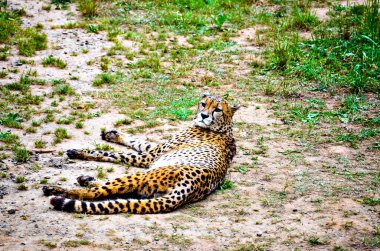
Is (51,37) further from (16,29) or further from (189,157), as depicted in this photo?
(189,157)

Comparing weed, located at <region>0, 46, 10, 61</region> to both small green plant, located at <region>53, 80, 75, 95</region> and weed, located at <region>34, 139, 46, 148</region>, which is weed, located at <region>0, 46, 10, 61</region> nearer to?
small green plant, located at <region>53, 80, 75, 95</region>

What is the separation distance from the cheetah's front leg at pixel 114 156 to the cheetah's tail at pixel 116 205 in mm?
1521

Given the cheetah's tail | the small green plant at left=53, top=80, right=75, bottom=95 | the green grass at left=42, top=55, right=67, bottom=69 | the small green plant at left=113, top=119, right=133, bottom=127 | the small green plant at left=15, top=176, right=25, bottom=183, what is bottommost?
the cheetah's tail

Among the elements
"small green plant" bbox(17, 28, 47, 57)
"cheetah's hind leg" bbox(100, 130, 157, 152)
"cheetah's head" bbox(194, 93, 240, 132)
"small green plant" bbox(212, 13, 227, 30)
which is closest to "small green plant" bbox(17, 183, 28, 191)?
"cheetah's hind leg" bbox(100, 130, 157, 152)

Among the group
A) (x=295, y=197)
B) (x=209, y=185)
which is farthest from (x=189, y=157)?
(x=295, y=197)

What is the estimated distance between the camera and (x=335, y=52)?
11.7m

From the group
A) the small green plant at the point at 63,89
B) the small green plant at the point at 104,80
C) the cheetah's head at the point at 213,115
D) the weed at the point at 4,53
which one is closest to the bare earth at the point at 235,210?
the cheetah's head at the point at 213,115

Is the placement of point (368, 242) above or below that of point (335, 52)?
below

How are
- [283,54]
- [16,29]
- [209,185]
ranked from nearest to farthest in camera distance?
1. [209,185]
2. [283,54]
3. [16,29]

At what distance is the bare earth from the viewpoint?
546 centimetres

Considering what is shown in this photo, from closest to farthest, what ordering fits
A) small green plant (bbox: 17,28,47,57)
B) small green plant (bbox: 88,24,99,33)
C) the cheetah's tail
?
the cheetah's tail
small green plant (bbox: 17,28,47,57)
small green plant (bbox: 88,24,99,33)

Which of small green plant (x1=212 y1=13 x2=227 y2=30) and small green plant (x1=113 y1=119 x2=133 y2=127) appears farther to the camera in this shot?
small green plant (x1=212 y1=13 x2=227 y2=30)

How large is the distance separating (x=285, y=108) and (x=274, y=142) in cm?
144

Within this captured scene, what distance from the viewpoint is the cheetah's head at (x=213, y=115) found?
25.3ft
